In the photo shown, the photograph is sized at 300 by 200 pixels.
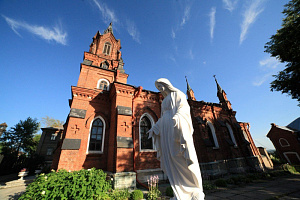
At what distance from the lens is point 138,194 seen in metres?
4.50

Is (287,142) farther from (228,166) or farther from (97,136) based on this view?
(97,136)

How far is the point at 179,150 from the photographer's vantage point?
2137mm

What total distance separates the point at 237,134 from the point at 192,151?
47.5 ft

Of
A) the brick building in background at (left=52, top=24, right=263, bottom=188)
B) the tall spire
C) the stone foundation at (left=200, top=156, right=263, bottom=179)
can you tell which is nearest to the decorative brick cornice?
the brick building in background at (left=52, top=24, right=263, bottom=188)

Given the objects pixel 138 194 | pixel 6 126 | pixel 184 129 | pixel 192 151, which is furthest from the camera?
pixel 6 126

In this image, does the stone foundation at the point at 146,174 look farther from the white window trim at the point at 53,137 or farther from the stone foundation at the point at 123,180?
the white window trim at the point at 53,137

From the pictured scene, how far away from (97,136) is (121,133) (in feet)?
7.78

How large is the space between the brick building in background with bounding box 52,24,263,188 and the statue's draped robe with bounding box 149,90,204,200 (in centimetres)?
478

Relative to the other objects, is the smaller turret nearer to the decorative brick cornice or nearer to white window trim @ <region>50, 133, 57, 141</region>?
the decorative brick cornice

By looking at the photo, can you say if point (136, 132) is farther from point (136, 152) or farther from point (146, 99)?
point (146, 99)

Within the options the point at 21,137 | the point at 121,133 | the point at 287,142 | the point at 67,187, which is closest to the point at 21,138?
the point at 21,137

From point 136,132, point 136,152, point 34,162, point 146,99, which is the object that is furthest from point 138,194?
point 34,162

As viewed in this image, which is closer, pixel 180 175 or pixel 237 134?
pixel 180 175

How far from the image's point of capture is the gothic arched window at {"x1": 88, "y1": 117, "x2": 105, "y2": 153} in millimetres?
7784
